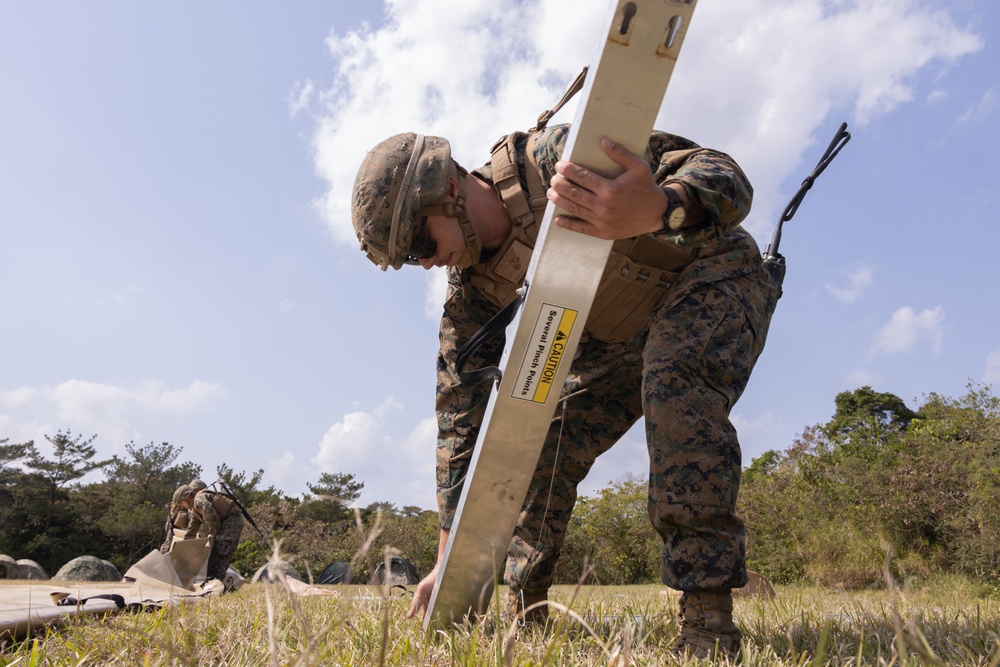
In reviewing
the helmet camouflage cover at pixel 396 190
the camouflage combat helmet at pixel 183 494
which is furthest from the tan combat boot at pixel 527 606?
the camouflage combat helmet at pixel 183 494

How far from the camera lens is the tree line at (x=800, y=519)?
41.0ft

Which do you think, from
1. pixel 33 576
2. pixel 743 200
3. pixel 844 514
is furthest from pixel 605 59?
pixel 33 576

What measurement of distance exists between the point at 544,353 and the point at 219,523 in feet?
28.7

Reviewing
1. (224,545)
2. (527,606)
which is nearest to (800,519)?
(224,545)

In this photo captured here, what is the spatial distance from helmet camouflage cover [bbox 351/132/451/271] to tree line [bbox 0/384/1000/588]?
4.84 metres

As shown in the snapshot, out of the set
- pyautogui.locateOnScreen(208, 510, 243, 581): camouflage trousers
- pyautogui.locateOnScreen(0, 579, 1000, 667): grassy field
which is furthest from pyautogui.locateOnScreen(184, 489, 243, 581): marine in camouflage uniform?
pyautogui.locateOnScreen(0, 579, 1000, 667): grassy field

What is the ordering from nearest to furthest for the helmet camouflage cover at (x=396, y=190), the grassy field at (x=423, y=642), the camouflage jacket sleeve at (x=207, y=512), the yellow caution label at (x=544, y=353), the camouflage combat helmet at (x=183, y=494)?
the grassy field at (x=423, y=642) < the yellow caution label at (x=544, y=353) < the helmet camouflage cover at (x=396, y=190) < the camouflage jacket sleeve at (x=207, y=512) < the camouflage combat helmet at (x=183, y=494)

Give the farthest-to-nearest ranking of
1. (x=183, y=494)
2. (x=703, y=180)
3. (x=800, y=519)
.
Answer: (x=800, y=519)
(x=183, y=494)
(x=703, y=180)

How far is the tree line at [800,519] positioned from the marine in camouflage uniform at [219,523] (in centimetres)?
77

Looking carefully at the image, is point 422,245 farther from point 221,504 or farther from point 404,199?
point 221,504

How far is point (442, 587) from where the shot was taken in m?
2.24

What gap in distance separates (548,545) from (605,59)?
2116mm

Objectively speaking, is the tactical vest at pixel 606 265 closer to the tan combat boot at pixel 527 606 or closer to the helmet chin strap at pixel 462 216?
the helmet chin strap at pixel 462 216

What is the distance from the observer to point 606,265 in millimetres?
2686
